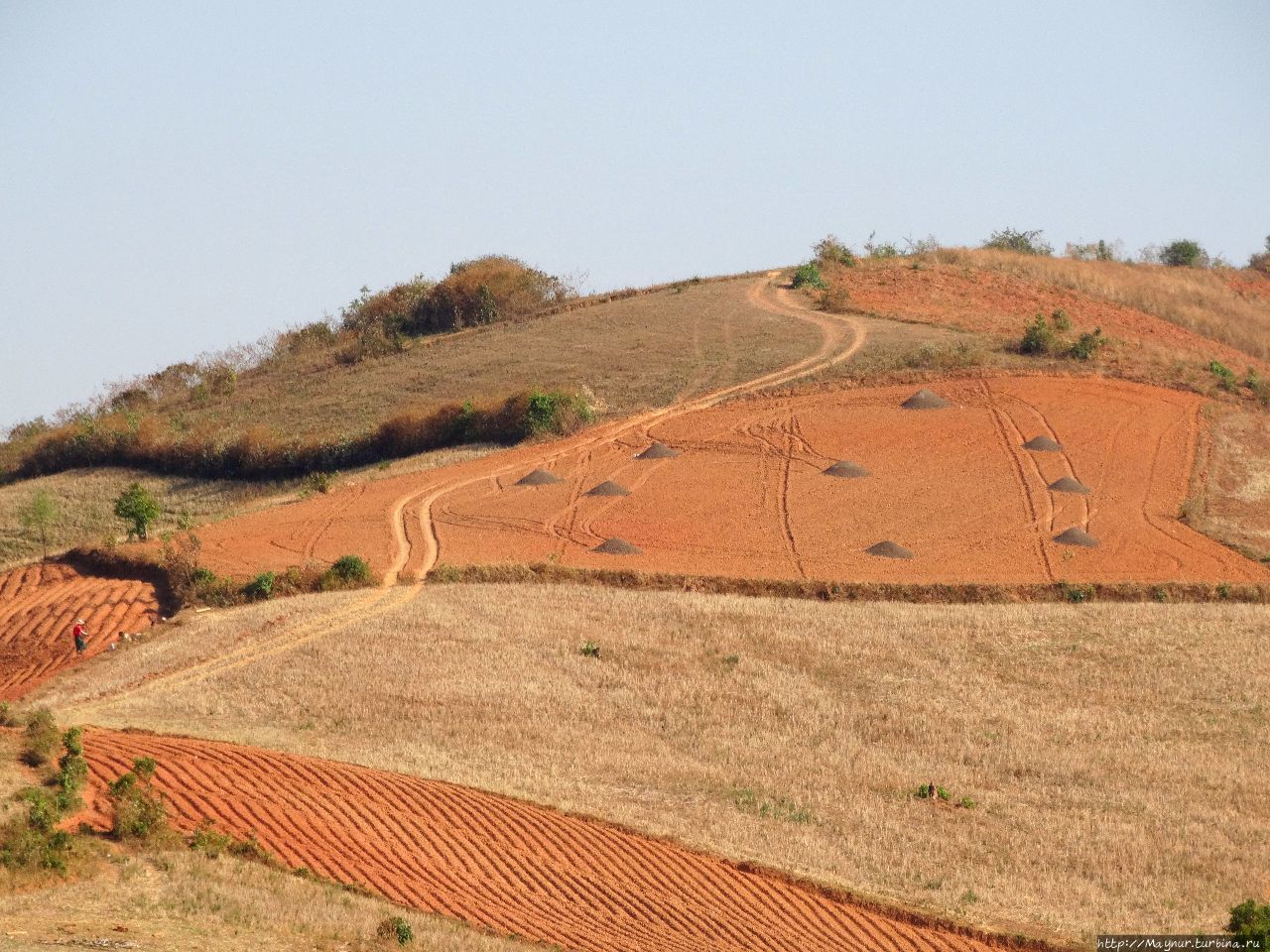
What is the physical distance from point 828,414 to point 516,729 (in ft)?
83.8

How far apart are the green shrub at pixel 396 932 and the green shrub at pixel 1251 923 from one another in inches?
394

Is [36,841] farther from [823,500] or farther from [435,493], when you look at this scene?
[823,500]

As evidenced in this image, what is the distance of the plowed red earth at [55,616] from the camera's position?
34688mm

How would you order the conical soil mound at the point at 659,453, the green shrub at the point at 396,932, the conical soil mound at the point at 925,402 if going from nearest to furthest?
the green shrub at the point at 396,932 → the conical soil mound at the point at 659,453 → the conical soil mound at the point at 925,402

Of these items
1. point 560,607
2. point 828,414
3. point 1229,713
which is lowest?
point 1229,713

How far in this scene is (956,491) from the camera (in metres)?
46.1

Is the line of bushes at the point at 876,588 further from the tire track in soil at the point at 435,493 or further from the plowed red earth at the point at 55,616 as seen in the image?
the plowed red earth at the point at 55,616

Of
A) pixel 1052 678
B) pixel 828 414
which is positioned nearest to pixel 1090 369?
pixel 828 414

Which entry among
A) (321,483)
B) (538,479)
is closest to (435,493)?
(538,479)

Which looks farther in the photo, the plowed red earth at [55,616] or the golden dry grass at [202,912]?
→ the plowed red earth at [55,616]

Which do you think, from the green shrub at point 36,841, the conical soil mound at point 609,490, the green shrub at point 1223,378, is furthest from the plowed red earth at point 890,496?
the green shrub at point 36,841

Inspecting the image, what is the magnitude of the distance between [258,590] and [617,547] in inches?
370

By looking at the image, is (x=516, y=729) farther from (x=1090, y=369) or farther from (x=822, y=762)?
(x=1090, y=369)

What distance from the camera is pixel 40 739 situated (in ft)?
86.1
